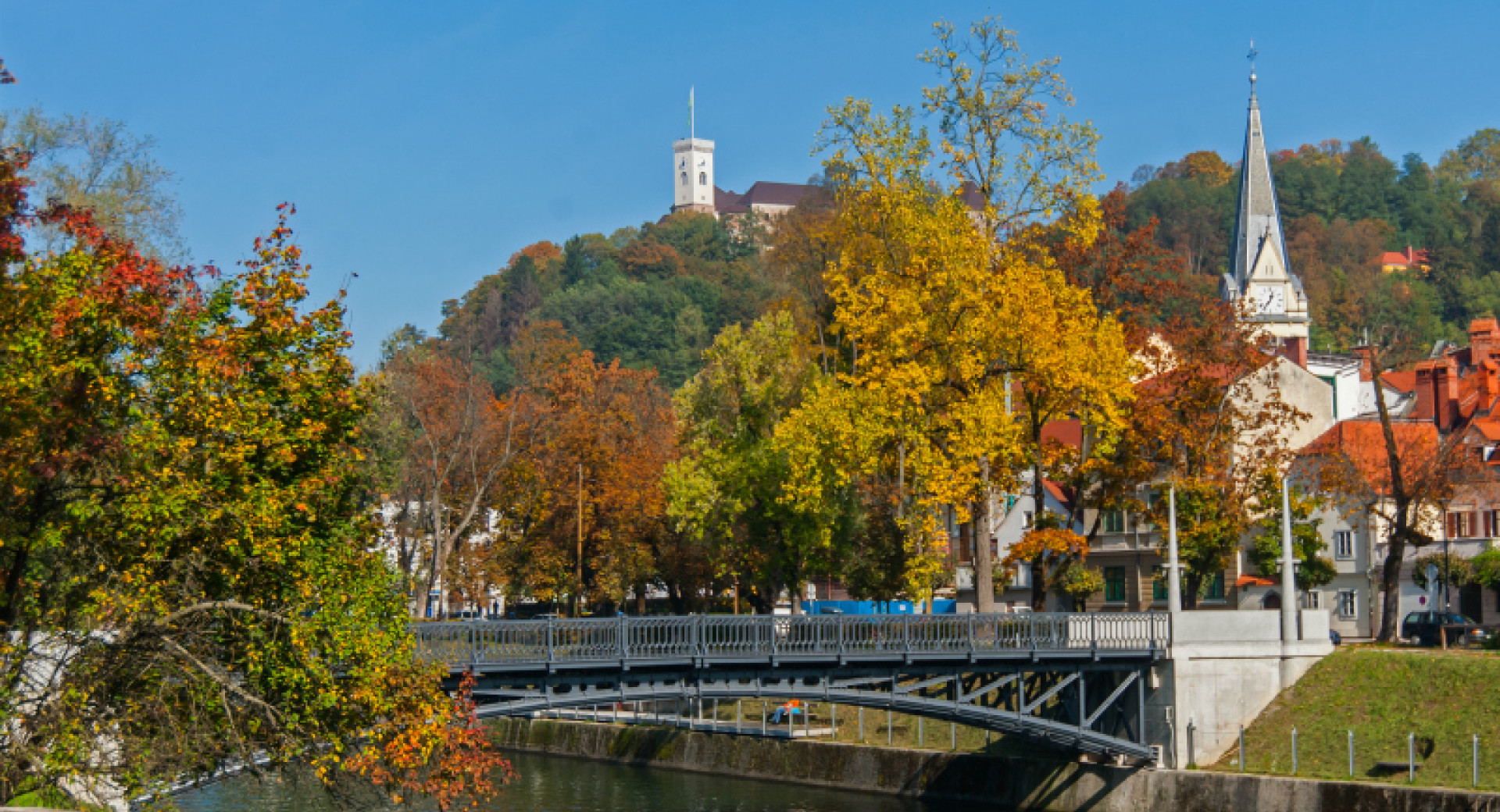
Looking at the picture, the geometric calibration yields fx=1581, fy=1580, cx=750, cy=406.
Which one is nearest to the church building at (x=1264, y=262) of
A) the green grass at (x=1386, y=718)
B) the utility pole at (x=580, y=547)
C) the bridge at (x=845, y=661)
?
the utility pole at (x=580, y=547)

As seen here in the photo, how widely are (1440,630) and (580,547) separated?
31.9 m

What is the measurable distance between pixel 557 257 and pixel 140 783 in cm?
18342

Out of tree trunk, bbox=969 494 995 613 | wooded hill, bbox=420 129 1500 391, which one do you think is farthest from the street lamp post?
wooded hill, bbox=420 129 1500 391

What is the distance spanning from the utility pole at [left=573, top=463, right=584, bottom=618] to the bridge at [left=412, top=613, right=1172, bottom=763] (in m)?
25.1

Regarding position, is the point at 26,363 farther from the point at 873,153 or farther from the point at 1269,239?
the point at 1269,239

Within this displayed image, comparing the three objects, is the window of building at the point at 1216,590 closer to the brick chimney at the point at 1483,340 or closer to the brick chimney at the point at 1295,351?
the brick chimney at the point at 1295,351

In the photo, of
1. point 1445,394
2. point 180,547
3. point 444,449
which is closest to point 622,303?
point 444,449

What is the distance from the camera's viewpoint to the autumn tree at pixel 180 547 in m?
17.5

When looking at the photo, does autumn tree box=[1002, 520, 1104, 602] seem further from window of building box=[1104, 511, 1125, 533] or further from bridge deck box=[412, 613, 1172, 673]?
window of building box=[1104, 511, 1125, 533]

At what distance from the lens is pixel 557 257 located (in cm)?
19912

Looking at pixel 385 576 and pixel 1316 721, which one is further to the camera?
pixel 1316 721

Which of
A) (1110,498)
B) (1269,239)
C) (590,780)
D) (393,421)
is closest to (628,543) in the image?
(393,421)

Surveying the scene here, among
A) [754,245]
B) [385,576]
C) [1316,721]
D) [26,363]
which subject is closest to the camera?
[26,363]

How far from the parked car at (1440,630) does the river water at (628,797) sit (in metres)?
18.5
